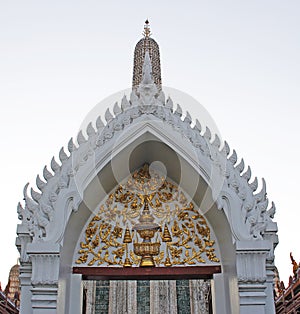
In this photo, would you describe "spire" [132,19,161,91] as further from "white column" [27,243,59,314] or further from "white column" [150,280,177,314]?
"white column" [27,243,59,314]

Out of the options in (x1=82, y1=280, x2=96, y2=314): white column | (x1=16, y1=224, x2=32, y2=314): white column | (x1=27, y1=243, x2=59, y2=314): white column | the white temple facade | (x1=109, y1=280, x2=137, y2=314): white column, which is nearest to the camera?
(x1=27, y1=243, x2=59, y2=314): white column

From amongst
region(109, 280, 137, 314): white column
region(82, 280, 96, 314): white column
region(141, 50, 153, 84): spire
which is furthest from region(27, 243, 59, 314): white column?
region(109, 280, 137, 314): white column

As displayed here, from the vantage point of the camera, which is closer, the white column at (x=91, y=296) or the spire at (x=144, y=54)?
the white column at (x=91, y=296)

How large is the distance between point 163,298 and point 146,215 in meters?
19.1

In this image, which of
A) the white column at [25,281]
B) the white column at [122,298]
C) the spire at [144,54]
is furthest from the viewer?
the spire at [144,54]

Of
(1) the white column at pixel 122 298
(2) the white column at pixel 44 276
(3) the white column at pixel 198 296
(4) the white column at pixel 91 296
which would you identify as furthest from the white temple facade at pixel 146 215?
(1) the white column at pixel 122 298

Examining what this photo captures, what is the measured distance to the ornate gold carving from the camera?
680 cm

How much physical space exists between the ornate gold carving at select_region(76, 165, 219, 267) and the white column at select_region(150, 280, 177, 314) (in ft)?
60.6

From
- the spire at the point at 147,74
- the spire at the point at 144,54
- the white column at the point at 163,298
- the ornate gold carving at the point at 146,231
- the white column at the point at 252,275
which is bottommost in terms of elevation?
the white column at the point at 252,275

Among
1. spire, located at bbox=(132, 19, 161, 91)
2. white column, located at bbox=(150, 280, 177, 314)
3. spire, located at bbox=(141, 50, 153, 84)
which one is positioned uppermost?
spire, located at bbox=(132, 19, 161, 91)

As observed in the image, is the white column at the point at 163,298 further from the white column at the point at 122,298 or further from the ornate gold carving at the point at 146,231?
the ornate gold carving at the point at 146,231

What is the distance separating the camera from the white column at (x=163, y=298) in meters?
24.5

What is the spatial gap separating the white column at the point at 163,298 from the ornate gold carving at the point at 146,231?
1846cm

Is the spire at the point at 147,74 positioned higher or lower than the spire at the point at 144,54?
lower
